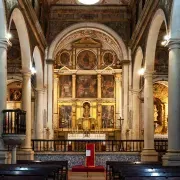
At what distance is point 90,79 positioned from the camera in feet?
98.9

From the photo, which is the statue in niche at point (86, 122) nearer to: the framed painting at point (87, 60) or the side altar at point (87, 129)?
the side altar at point (87, 129)

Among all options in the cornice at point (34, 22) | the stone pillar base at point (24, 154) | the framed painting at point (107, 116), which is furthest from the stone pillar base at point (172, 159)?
the framed painting at point (107, 116)

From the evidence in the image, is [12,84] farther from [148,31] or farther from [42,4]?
[148,31]

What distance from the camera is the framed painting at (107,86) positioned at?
29.8 meters

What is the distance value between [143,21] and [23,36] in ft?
17.7

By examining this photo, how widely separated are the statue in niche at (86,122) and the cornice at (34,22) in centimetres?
533

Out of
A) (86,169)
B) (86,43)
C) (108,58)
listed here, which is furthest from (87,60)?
(86,169)

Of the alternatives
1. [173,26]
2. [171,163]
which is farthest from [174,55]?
[171,163]

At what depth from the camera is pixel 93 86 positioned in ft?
98.9

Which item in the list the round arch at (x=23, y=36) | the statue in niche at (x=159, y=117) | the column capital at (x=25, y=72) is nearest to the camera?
the round arch at (x=23, y=36)

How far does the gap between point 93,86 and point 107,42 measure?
10.1 feet

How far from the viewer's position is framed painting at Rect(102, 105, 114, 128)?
29219 mm

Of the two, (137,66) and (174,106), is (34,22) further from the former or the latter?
(174,106)

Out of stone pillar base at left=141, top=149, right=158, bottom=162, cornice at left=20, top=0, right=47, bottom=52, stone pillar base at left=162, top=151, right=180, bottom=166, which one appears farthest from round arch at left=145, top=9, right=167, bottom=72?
stone pillar base at left=162, top=151, right=180, bottom=166
